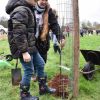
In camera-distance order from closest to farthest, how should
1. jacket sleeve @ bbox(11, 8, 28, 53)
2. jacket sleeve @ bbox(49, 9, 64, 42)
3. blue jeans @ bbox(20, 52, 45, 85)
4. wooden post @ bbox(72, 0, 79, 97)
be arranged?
jacket sleeve @ bbox(11, 8, 28, 53) → blue jeans @ bbox(20, 52, 45, 85) → wooden post @ bbox(72, 0, 79, 97) → jacket sleeve @ bbox(49, 9, 64, 42)

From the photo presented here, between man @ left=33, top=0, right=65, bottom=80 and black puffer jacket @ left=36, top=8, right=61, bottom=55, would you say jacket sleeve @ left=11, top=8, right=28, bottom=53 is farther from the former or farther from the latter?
black puffer jacket @ left=36, top=8, right=61, bottom=55

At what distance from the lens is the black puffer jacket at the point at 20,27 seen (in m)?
5.34

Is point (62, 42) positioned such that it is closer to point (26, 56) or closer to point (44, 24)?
point (44, 24)

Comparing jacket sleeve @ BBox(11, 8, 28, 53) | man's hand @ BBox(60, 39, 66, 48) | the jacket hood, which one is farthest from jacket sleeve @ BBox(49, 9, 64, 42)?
jacket sleeve @ BBox(11, 8, 28, 53)

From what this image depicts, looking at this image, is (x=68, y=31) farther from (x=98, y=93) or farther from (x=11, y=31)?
(x=98, y=93)

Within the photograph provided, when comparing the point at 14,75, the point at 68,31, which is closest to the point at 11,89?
the point at 14,75

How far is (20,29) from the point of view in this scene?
17.5 feet

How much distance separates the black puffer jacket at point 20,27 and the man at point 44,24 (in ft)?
1.24

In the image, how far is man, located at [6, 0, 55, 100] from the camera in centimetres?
535

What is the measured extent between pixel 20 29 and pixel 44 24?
948 mm

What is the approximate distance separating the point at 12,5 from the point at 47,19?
80 centimetres

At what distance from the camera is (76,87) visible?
20.6 ft

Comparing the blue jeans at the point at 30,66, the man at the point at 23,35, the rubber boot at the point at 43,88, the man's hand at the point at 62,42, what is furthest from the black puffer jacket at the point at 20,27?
the rubber boot at the point at 43,88

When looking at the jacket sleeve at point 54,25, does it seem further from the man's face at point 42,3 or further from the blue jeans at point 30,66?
the blue jeans at point 30,66
